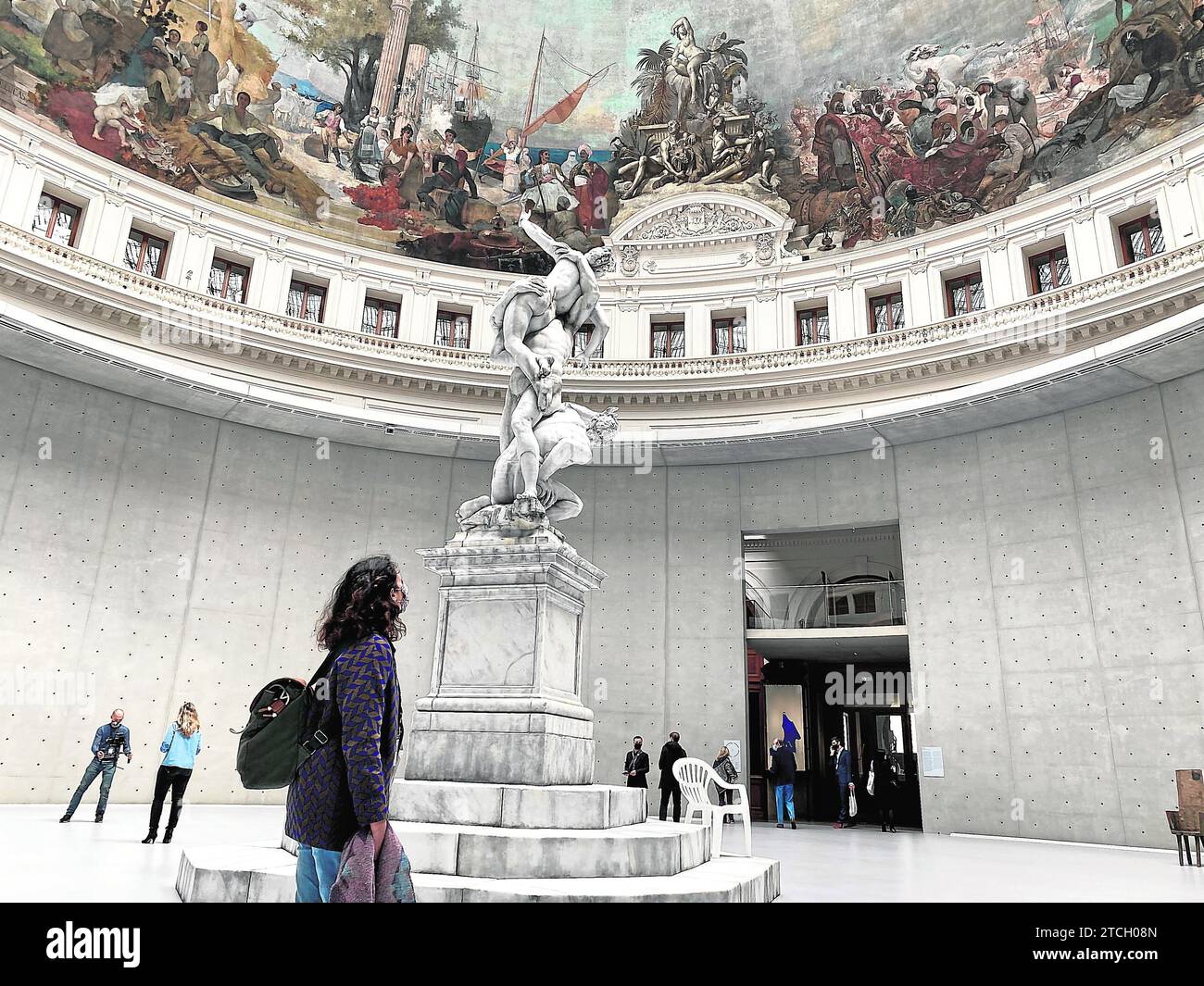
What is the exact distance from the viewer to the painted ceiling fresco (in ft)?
60.7

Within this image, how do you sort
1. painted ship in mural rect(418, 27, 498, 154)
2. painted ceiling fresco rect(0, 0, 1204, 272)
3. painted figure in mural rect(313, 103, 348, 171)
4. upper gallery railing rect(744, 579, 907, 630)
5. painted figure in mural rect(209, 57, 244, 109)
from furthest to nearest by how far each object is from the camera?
painted ship in mural rect(418, 27, 498, 154) < painted figure in mural rect(313, 103, 348, 171) < painted figure in mural rect(209, 57, 244, 109) < painted ceiling fresco rect(0, 0, 1204, 272) < upper gallery railing rect(744, 579, 907, 630)

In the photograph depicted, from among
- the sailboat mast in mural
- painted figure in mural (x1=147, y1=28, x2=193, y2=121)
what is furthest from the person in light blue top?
the sailboat mast in mural

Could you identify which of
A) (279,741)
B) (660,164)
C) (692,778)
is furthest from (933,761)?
(660,164)

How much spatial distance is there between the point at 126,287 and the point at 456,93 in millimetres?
11056

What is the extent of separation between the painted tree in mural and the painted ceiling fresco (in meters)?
0.06

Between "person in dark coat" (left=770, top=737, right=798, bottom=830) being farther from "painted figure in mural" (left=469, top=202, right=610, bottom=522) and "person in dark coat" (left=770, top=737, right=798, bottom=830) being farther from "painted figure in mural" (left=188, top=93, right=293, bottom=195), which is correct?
"painted figure in mural" (left=188, top=93, right=293, bottom=195)

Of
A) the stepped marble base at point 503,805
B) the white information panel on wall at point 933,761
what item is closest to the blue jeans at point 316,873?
the stepped marble base at point 503,805

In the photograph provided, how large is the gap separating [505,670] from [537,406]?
2.35m

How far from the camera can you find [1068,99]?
1900cm

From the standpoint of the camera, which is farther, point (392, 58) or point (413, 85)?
point (413, 85)

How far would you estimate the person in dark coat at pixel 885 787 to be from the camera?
16.3 meters

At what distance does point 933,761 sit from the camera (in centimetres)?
1562

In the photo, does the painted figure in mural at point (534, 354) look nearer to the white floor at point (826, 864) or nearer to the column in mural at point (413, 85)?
the white floor at point (826, 864)

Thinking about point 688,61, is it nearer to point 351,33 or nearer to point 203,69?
point 351,33
